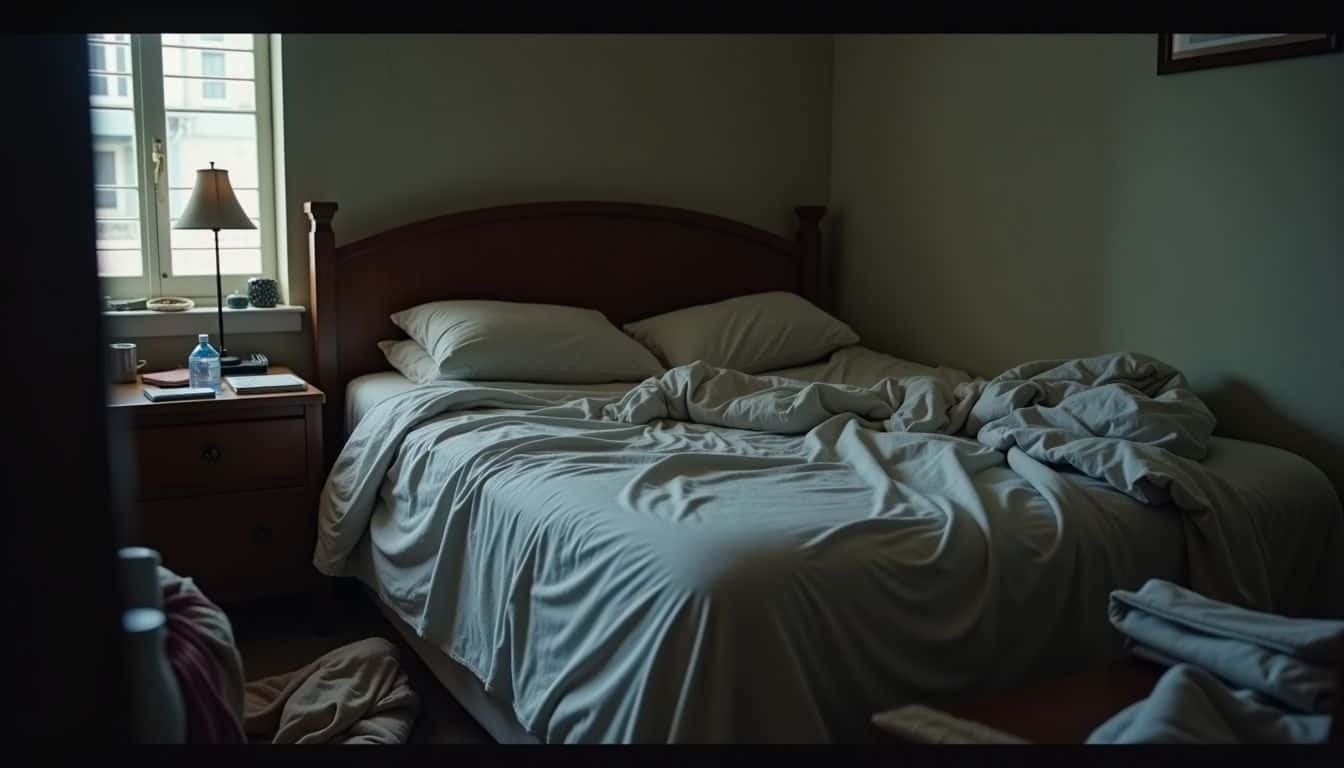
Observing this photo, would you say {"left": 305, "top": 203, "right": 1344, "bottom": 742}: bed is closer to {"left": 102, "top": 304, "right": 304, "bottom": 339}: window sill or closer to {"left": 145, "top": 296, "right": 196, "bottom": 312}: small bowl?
{"left": 102, "top": 304, "right": 304, "bottom": 339}: window sill

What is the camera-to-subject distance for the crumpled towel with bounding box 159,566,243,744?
479 mm

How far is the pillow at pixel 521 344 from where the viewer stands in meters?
2.59

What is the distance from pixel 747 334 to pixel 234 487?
132 cm

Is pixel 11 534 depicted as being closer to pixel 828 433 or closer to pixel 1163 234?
pixel 828 433

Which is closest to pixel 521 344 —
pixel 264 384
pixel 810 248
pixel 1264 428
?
pixel 264 384

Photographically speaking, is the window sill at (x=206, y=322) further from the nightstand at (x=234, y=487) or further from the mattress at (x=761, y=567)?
the mattress at (x=761, y=567)

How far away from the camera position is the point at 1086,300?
2.62 m

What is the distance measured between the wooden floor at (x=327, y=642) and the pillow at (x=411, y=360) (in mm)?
566

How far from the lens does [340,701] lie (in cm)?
199

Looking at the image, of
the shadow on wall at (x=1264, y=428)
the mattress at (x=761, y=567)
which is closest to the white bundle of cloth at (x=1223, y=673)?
the mattress at (x=761, y=567)

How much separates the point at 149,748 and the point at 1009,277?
9.08ft

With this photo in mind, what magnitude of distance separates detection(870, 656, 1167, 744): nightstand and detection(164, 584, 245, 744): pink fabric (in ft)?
1.68

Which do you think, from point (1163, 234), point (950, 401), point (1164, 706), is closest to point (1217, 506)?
point (950, 401)

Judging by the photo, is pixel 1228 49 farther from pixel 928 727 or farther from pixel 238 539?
pixel 238 539
